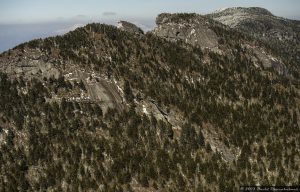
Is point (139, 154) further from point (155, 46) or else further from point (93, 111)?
point (155, 46)

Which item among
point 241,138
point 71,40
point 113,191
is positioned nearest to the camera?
point 113,191

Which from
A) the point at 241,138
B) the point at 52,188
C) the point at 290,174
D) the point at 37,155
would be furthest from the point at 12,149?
the point at 290,174

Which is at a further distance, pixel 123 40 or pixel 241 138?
pixel 123 40

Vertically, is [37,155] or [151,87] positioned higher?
[151,87]

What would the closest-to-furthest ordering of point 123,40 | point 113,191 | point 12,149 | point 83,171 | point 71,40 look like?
point 113,191
point 83,171
point 12,149
point 71,40
point 123,40

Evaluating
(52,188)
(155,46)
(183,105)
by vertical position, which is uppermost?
(155,46)

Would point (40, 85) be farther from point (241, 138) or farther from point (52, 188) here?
point (241, 138)

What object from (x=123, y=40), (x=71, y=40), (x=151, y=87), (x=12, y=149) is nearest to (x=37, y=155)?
(x=12, y=149)
